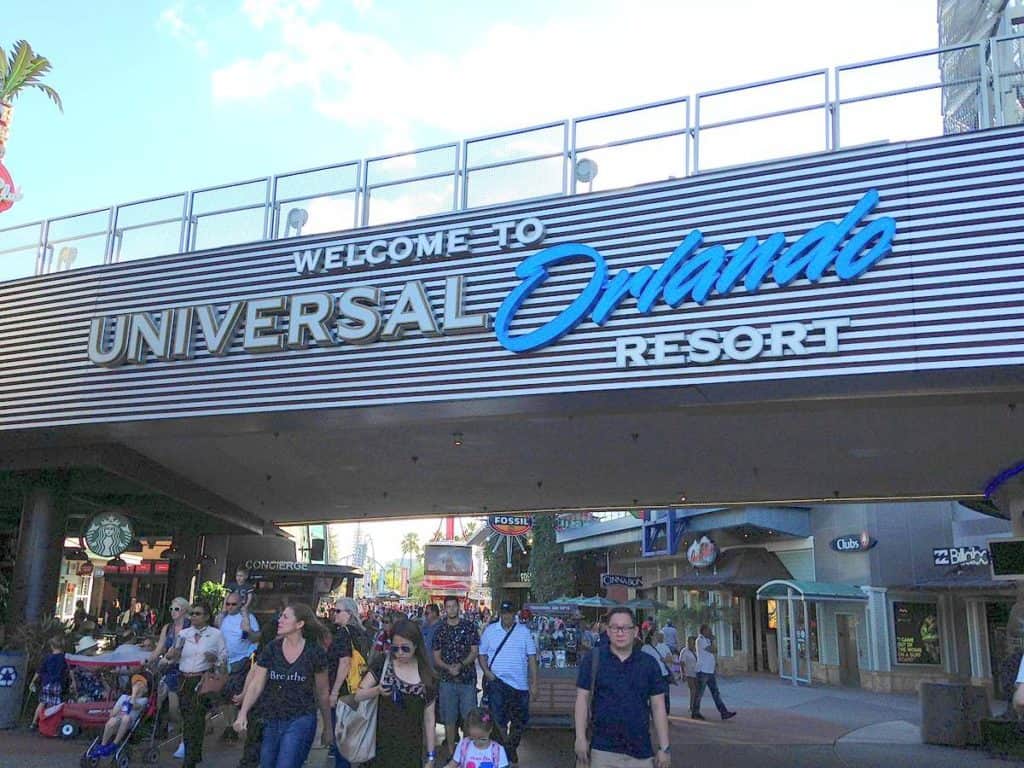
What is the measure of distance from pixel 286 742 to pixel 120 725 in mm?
3820

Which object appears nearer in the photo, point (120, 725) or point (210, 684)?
point (210, 684)

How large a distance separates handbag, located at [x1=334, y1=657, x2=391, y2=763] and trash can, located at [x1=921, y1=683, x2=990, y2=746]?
9.48m

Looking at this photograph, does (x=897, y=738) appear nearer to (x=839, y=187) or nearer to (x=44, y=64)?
(x=839, y=187)

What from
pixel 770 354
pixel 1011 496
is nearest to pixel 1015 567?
pixel 1011 496

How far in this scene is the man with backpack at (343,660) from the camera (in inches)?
301

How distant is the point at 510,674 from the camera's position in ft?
31.1

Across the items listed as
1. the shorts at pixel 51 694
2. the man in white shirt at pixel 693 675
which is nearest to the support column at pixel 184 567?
the shorts at pixel 51 694

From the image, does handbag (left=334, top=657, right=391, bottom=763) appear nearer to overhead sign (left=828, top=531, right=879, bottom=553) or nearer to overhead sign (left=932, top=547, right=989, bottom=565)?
overhead sign (left=932, top=547, right=989, bottom=565)

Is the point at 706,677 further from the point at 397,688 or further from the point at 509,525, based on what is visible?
the point at 509,525

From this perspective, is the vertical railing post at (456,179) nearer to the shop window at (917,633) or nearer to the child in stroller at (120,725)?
the child in stroller at (120,725)

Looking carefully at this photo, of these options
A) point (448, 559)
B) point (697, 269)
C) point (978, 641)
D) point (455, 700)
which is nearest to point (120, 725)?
point (455, 700)

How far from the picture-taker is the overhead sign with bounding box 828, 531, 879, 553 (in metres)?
22.6

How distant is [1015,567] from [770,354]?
5.30m

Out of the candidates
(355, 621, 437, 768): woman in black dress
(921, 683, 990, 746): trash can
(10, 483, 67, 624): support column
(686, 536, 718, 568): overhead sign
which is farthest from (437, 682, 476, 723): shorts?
(686, 536, 718, 568): overhead sign
